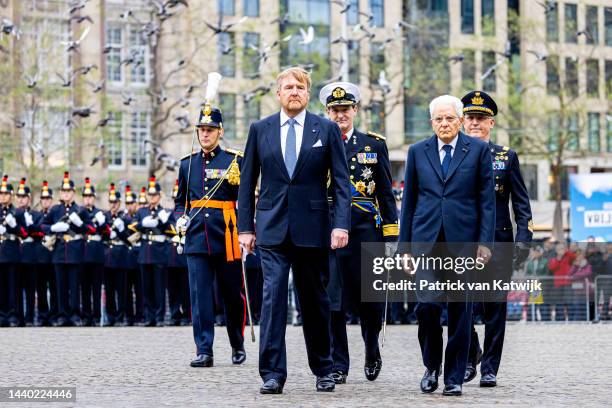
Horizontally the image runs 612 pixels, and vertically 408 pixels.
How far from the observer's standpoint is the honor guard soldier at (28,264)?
25.2m

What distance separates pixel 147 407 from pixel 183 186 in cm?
537

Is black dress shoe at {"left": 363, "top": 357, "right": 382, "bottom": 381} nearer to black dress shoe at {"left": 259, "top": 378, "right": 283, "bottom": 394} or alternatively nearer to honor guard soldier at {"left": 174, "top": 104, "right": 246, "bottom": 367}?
black dress shoe at {"left": 259, "top": 378, "right": 283, "bottom": 394}

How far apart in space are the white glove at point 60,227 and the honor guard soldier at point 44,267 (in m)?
0.26

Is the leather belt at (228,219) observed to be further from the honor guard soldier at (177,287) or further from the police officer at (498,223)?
the honor guard soldier at (177,287)

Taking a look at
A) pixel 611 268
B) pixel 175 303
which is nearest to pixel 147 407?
pixel 175 303

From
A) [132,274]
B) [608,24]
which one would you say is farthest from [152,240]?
[608,24]

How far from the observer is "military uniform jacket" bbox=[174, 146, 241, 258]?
15125 millimetres

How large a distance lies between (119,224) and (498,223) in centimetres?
1346

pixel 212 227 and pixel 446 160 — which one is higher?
pixel 446 160

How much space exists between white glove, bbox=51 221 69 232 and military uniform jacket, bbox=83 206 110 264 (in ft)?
1.59

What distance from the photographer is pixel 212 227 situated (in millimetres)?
15141

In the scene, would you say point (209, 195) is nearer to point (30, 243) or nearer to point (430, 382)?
point (430, 382)

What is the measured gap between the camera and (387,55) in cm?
5841

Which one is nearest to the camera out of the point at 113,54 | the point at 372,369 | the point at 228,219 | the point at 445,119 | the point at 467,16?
the point at 445,119
